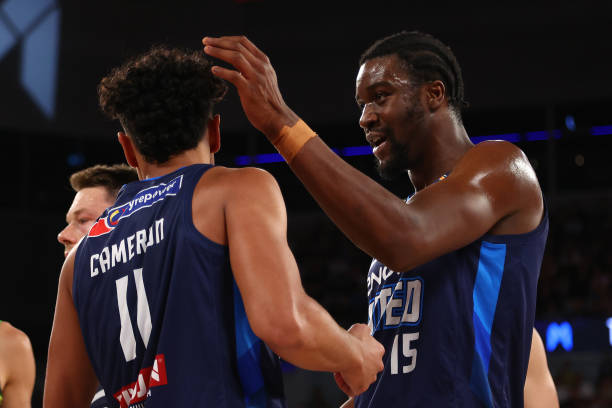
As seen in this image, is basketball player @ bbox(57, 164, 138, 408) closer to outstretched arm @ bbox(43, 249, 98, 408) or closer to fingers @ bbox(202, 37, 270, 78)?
outstretched arm @ bbox(43, 249, 98, 408)

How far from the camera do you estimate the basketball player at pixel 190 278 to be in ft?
5.59

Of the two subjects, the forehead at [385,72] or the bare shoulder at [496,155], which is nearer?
the bare shoulder at [496,155]

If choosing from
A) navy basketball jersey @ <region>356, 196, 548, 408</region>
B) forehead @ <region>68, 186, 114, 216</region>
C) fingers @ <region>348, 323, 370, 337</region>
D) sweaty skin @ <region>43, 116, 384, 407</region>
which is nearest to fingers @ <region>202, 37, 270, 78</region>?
sweaty skin @ <region>43, 116, 384, 407</region>

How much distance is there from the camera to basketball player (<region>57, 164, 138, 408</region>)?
3.20m

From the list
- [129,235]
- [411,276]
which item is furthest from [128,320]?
[411,276]

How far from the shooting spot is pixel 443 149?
2.47 metres

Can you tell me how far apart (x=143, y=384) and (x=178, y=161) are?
0.59m

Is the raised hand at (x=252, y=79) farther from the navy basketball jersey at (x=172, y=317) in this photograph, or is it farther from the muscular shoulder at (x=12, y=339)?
the muscular shoulder at (x=12, y=339)

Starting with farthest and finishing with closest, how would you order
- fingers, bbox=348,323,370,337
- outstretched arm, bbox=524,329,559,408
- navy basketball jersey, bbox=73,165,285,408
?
1. outstretched arm, bbox=524,329,559,408
2. fingers, bbox=348,323,370,337
3. navy basketball jersey, bbox=73,165,285,408

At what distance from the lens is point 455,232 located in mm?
2023

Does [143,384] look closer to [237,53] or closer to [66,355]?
[66,355]

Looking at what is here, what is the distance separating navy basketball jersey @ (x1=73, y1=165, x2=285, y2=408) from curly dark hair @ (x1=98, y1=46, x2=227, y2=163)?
96 millimetres

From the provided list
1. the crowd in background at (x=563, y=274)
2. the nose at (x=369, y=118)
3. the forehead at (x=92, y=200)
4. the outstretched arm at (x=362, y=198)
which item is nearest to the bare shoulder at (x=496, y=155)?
the outstretched arm at (x=362, y=198)

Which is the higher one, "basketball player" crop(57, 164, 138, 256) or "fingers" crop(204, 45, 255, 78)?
"fingers" crop(204, 45, 255, 78)
